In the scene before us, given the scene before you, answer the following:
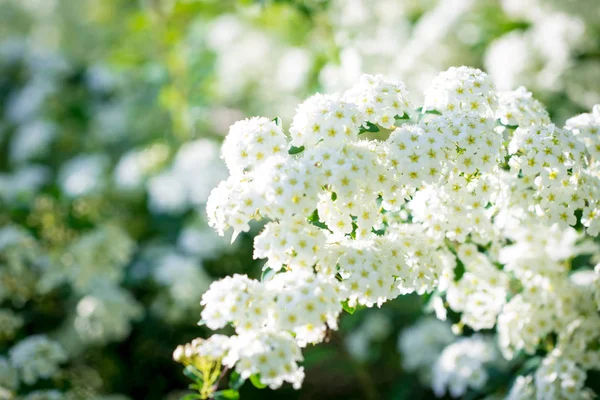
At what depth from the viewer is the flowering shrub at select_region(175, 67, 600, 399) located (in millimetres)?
1587

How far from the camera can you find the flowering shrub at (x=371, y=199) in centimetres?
159

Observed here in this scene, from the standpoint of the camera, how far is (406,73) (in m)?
3.87

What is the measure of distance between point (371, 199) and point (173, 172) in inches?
95.7

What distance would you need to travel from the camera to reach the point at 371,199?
5.48 feet

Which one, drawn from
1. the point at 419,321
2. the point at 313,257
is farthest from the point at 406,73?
the point at 313,257

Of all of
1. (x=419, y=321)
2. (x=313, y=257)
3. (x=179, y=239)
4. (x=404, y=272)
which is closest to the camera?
(x=313, y=257)

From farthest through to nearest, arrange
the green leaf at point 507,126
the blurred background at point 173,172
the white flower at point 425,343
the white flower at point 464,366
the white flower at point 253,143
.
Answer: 1. the blurred background at point 173,172
2. the white flower at point 425,343
3. the white flower at point 464,366
4. the green leaf at point 507,126
5. the white flower at point 253,143

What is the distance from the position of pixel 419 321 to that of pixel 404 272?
173 centimetres

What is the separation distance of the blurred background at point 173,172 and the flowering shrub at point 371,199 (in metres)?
0.86

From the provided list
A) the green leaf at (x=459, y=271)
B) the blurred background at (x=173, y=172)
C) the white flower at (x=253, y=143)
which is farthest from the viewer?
the blurred background at (x=173, y=172)

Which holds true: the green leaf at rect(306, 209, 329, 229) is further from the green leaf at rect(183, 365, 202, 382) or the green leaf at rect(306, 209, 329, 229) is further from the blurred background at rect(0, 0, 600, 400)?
the blurred background at rect(0, 0, 600, 400)

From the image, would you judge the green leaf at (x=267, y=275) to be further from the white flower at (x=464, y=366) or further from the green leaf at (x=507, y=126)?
the white flower at (x=464, y=366)

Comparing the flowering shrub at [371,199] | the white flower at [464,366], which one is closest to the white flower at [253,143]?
the flowering shrub at [371,199]

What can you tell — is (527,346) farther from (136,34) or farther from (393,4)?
(136,34)
